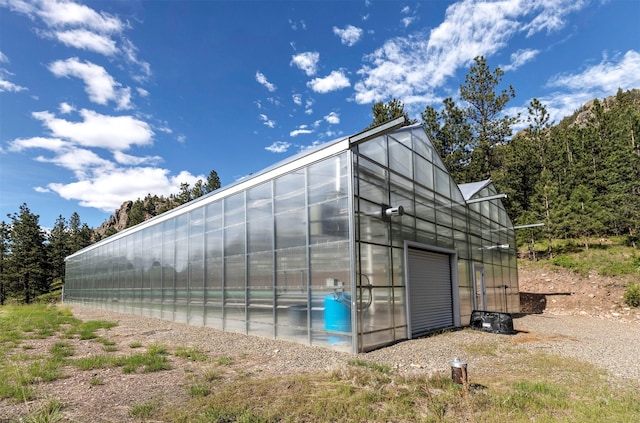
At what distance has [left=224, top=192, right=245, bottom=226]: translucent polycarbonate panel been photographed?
1266 cm

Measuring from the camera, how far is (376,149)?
33.4 feet

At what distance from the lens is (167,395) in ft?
18.0

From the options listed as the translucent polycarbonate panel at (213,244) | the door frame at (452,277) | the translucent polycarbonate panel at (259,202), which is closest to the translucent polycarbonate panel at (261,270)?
the translucent polycarbonate panel at (259,202)

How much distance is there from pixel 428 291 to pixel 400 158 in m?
4.44

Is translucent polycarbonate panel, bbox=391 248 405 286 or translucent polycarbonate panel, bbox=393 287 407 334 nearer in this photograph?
translucent polycarbonate panel, bbox=393 287 407 334

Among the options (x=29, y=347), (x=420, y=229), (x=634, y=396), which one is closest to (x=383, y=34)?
(x=420, y=229)

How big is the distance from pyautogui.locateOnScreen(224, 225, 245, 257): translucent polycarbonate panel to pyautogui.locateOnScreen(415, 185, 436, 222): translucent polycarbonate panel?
5.82 m

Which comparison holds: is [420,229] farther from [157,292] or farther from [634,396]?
[157,292]

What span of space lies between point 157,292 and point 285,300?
10632 mm

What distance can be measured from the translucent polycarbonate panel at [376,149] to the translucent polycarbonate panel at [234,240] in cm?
515

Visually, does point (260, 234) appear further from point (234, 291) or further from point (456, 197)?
point (456, 197)

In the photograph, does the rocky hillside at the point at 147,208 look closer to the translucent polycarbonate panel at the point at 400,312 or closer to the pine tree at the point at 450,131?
the pine tree at the point at 450,131

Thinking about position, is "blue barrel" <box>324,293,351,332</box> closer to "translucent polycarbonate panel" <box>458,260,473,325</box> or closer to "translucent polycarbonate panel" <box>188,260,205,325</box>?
"translucent polycarbonate panel" <box>458,260,473,325</box>

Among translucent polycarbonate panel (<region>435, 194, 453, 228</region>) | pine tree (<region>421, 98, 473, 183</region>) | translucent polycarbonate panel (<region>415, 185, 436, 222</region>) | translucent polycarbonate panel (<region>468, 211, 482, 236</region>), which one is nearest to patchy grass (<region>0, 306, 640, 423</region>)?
translucent polycarbonate panel (<region>415, 185, 436, 222</region>)
